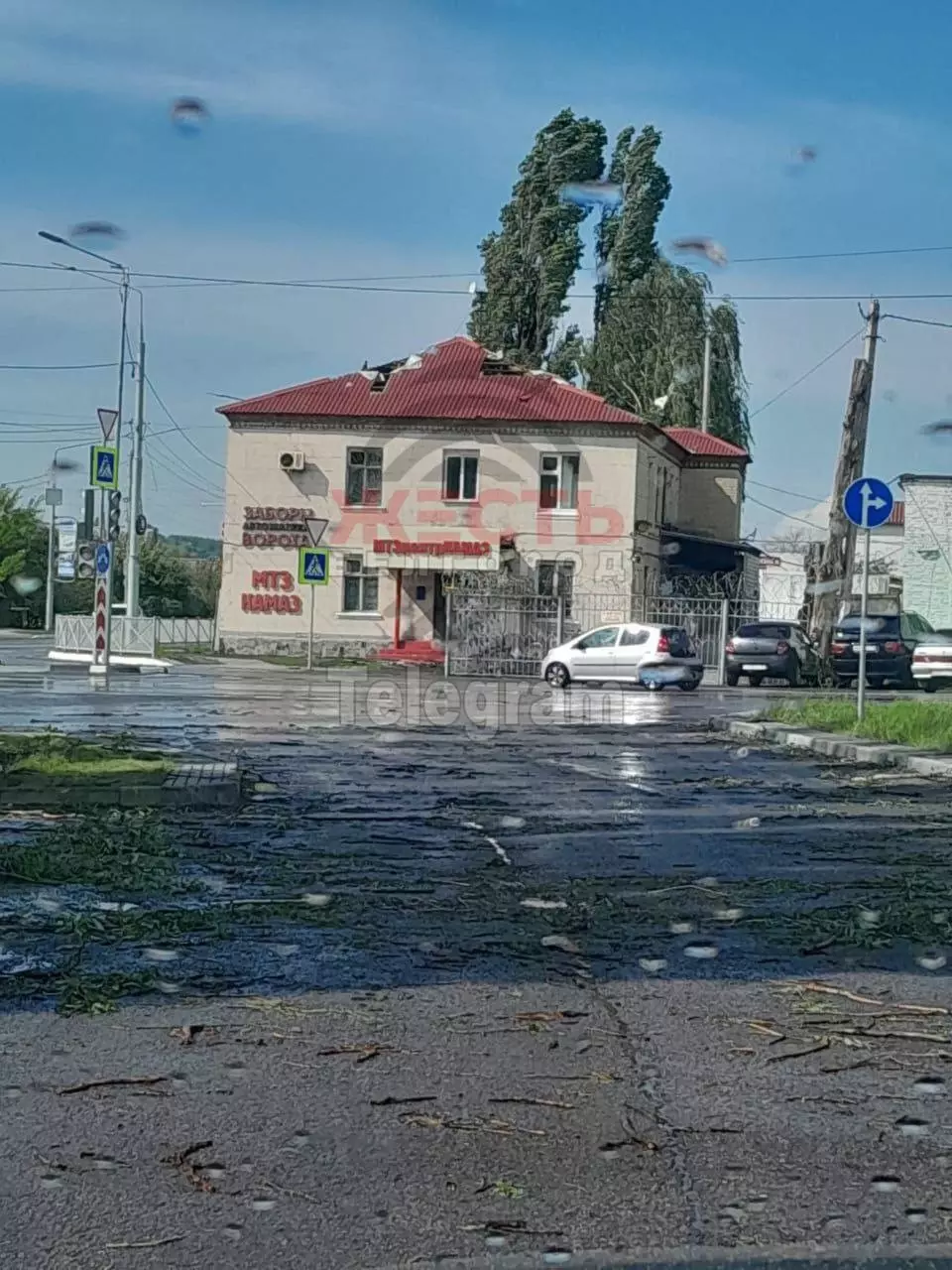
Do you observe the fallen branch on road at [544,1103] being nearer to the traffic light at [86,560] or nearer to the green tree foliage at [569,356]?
the traffic light at [86,560]

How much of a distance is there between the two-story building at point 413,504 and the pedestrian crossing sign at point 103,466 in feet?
45.7

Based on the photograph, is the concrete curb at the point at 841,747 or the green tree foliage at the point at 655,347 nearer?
the concrete curb at the point at 841,747

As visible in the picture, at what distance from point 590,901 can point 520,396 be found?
127ft

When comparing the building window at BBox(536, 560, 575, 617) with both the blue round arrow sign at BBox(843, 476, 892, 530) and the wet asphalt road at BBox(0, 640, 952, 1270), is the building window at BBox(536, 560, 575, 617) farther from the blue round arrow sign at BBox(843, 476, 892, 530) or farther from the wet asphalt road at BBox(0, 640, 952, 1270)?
the wet asphalt road at BBox(0, 640, 952, 1270)

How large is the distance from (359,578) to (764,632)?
46.3 ft

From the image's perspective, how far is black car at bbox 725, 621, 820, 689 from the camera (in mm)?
35375

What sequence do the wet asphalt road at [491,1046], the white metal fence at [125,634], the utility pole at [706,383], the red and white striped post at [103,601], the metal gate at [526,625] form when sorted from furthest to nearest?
the utility pole at [706,383] < the metal gate at [526,625] < the white metal fence at [125,634] < the red and white striped post at [103,601] < the wet asphalt road at [491,1046]

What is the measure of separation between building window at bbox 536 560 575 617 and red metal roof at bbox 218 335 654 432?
4.07 m

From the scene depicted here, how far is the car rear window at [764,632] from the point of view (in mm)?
35594

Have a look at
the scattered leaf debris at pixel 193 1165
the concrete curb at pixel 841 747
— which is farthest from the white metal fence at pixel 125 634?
the scattered leaf debris at pixel 193 1165

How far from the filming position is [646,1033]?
18.5 ft

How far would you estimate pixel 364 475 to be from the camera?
4566cm

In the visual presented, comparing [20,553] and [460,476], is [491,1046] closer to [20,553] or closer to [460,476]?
[460,476]

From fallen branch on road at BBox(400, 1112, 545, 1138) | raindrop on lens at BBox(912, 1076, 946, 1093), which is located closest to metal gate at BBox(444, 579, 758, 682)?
raindrop on lens at BBox(912, 1076, 946, 1093)
